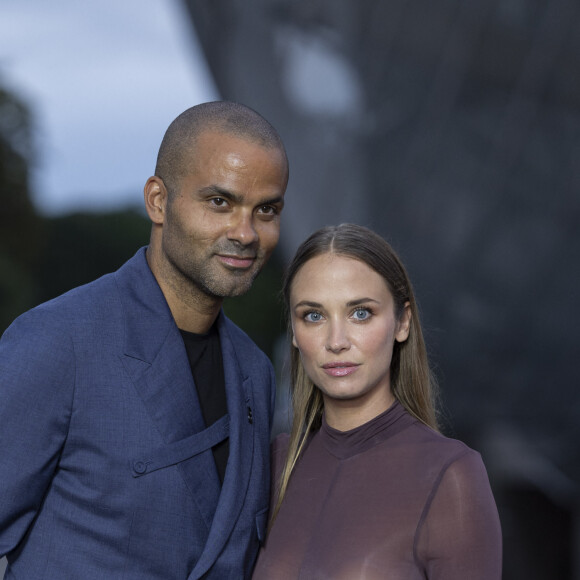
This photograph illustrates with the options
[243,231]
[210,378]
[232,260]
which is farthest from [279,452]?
[243,231]

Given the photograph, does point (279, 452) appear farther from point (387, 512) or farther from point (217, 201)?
point (217, 201)

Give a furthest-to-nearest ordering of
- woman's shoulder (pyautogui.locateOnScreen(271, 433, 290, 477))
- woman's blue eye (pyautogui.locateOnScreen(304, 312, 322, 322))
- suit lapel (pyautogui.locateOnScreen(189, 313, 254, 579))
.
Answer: woman's shoulder (pyautogui.locateOnScreen(271, 433, 290, 477))
woman's blue eye (pyautogui.locateOnScreen(304, 312, 322, 322))
suit lapel (pyautogui.locateOnScreen(189, 313, 254, 579))

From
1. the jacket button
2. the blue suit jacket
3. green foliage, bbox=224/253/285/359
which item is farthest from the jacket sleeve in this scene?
green foliage, bbox=224/253/285/359

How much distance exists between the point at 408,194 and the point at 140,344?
344 inches

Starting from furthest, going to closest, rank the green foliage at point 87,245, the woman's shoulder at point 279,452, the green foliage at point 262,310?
the green foliage at point 87,245, the green foliage at point 262,310, the woman's shoulder at point 279,452

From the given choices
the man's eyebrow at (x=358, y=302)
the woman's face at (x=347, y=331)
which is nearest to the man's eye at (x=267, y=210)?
the woman's face at (x=347, y=331)

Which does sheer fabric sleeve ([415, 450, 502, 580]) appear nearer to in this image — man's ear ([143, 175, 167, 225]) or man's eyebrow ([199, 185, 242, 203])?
man's eyebrow ([199, 185, 242, 203])

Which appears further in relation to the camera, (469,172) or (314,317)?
(469,172)

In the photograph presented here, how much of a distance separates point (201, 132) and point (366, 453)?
4.33ft

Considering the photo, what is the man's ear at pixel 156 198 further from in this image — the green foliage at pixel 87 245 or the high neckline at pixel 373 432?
the green foliage at pixel 87 245

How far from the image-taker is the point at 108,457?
10.2ft

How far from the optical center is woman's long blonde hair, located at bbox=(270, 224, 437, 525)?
11.5ft

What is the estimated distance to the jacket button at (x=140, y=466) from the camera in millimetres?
3133

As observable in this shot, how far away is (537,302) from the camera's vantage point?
11312mm
